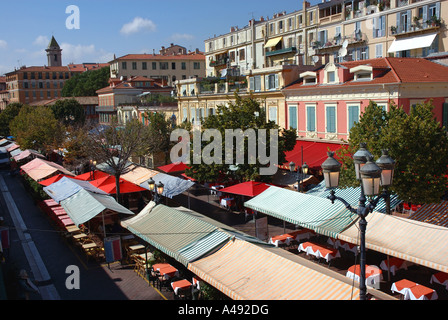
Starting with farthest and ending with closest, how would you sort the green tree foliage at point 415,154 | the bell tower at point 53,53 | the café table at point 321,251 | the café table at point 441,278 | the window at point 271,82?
the bell tower at point 53,53 < the window at point 271,82 < the café table at point 321,251 < the green tree foliage at point 415,154 < the café table at point 441,278

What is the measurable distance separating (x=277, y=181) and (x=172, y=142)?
1273 centimetres

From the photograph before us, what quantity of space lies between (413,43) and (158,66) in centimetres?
5408

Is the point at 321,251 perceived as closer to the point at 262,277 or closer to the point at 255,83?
the point at 262,277

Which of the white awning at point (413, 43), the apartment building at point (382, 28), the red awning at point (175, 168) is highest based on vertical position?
the apartment building at point (382, 28)

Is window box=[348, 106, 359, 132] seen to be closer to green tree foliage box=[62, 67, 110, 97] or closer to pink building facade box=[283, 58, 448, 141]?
pink building facade box=[283, 58, 448, 141]

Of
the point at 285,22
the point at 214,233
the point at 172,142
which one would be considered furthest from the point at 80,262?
the point at 285,22

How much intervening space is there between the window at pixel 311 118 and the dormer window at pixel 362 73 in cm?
347

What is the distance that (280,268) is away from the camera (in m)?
10.9

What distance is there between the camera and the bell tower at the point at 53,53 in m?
130

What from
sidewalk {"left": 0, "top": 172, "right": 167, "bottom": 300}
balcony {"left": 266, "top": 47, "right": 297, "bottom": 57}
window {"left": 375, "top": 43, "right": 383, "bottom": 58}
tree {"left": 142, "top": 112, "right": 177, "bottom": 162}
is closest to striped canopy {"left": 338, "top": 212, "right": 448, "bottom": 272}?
sidewalk {"left": 0, "top": 172, "right": 167, "bottom": 300}

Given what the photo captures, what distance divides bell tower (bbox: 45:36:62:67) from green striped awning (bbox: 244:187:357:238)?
414 ft

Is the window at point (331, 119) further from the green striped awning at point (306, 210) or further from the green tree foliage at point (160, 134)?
the green tree foliage at point (160, 134)

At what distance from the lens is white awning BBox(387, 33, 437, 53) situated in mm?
34094

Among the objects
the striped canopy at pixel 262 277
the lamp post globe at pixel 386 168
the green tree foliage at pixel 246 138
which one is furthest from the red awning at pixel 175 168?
the lamp post globe at pixel 386 168
